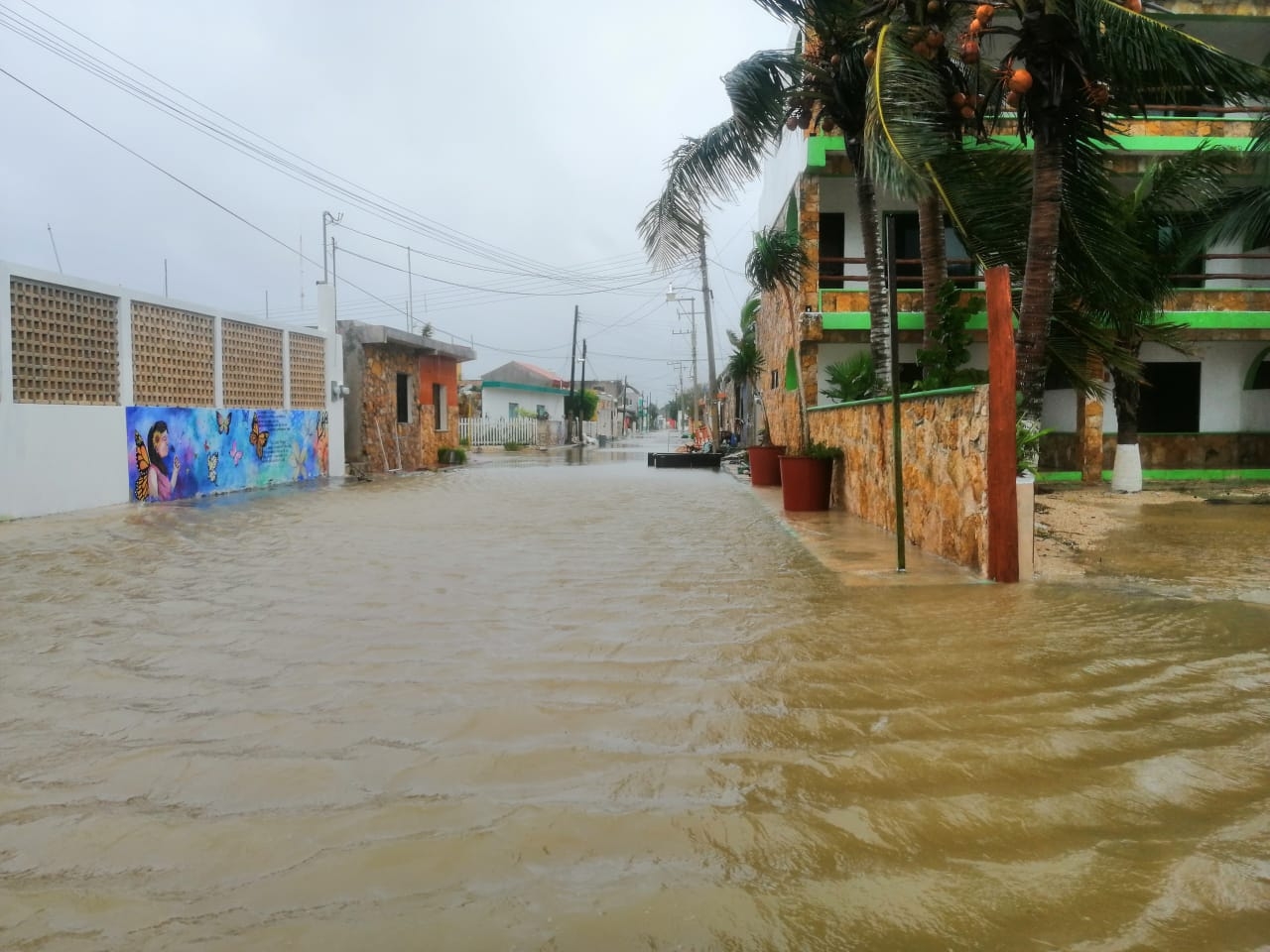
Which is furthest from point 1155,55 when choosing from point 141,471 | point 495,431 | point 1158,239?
point 495,431

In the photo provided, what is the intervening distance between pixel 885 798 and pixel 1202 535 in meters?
7.50

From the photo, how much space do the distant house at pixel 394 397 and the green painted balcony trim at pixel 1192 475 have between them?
1495 cm

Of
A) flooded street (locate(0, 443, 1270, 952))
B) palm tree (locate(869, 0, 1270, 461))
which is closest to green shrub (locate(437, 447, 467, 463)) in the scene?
flooded street (locate(0, 443, 1270, 952))

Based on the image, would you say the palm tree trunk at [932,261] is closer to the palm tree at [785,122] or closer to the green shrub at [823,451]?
the palm tree at [785,122]

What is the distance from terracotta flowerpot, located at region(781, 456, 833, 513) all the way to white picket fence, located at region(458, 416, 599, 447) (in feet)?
85.8

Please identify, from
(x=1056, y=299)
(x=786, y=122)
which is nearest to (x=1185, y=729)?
(x=1056, y=299)

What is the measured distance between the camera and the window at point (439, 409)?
26.4m

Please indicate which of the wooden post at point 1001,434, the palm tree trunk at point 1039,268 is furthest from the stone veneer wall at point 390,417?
the wooden post at point 1001,434

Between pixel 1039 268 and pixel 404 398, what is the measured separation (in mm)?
19092

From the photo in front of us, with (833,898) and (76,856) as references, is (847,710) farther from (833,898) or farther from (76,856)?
(76,856)

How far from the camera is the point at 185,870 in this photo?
8.36 feet

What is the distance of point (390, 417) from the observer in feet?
Result: 75.6

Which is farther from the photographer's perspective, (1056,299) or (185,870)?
(1056,299)

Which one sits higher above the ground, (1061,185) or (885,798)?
(1061,185)
